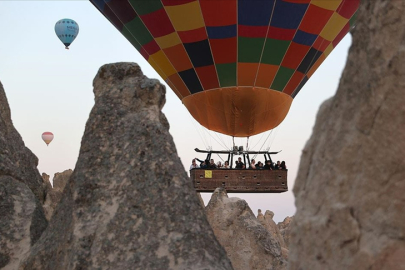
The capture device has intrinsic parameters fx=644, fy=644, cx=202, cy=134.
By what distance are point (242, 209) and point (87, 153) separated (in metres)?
4.60

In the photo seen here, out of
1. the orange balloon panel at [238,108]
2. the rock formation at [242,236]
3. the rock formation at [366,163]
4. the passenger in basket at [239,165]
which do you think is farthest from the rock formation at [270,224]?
the rock formation at [366,163]

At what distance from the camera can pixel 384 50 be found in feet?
6.82

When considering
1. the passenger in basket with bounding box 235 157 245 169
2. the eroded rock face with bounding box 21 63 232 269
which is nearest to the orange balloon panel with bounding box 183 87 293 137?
the passenger in basket with bounding box 235 157 245 169

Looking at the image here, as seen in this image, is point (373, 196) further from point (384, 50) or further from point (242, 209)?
point (242, 209)

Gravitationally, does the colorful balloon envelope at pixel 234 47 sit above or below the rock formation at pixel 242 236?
above

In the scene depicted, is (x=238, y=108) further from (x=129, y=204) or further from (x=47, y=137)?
(x=129, y=204)

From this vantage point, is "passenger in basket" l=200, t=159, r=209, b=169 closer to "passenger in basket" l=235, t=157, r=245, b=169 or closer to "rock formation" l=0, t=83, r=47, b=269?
"passenger in basket" l=235, t=157, r=245, b=169

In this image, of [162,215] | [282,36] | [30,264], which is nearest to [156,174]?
[162,215]

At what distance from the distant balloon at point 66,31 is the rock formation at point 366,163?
65.4 feet

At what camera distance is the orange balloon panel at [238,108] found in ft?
50.2

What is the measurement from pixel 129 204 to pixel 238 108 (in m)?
12.5

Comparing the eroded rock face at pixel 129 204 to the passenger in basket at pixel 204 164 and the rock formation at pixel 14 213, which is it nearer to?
the rock formation at pixel 14 213

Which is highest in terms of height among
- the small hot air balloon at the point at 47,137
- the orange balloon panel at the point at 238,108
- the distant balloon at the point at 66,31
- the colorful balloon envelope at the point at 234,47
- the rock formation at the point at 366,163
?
the distant balloon at the point at 66,31

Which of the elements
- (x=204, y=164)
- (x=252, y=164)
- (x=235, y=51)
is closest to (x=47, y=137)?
(x=204, y=164)
